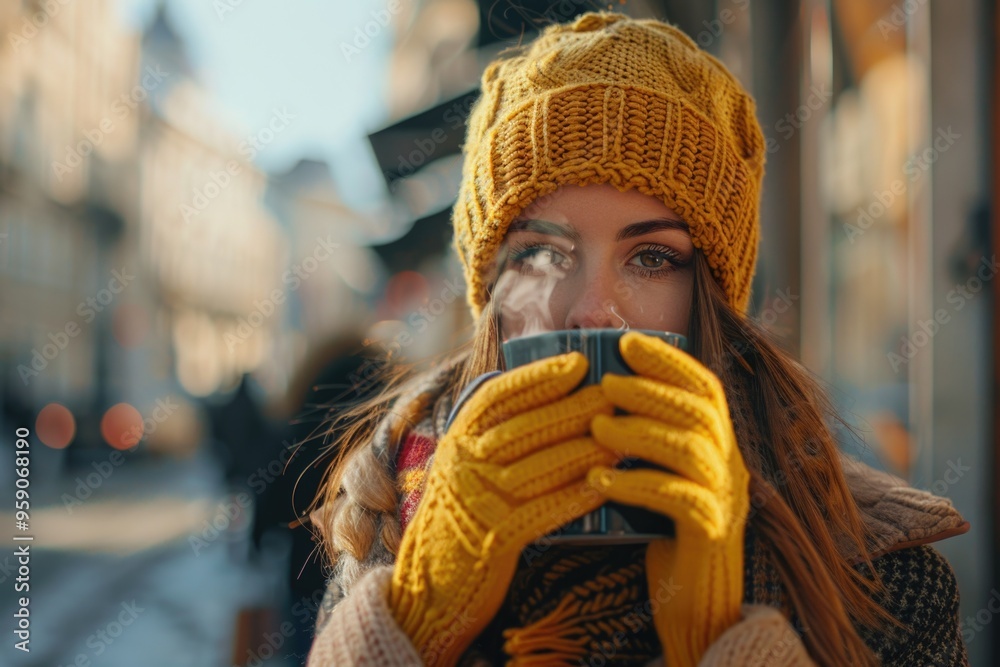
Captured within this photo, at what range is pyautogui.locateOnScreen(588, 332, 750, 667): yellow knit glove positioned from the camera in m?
0.96

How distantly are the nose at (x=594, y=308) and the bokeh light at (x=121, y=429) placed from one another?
14.1 meters

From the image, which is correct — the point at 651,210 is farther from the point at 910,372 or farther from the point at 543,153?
the point at 910,372

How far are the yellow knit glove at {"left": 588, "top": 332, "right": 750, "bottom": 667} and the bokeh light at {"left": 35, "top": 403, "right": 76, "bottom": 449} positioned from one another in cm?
1174

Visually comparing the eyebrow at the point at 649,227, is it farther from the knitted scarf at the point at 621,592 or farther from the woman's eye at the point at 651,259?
the knitted scarf at the point at 621,592

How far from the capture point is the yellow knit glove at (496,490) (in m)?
0.98

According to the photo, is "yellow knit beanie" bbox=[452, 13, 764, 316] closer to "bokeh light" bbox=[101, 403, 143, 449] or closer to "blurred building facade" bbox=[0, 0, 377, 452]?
"blurred building facade" bbox=[0, 0, 377, 452]

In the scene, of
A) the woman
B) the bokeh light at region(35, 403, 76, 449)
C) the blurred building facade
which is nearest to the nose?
the woman

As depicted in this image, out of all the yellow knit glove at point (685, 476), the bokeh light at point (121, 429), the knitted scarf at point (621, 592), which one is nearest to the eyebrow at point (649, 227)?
the yellow knit glove at point (685, 476)

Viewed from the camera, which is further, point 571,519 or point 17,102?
point 17,102

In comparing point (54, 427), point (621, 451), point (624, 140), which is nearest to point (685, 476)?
point (621, 451)

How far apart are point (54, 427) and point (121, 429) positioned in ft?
6.40

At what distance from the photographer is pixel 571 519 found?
98 centimetres

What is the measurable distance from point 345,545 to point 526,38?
2097mm

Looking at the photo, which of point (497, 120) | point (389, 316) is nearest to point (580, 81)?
point (497, 120)
